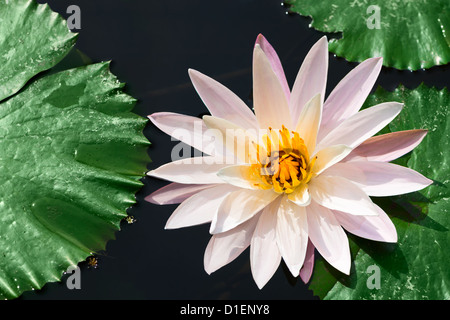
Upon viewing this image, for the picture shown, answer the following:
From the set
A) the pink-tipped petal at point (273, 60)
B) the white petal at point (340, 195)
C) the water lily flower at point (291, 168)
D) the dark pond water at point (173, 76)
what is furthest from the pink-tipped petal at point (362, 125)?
the dark pond water at point (173, 76)

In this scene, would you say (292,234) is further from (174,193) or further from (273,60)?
(273,60)

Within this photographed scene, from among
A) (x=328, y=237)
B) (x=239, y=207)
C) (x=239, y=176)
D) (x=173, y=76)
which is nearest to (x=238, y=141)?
(x=239, y=176)

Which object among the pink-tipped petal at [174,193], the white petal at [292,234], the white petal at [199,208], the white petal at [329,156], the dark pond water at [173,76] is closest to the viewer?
the white petal at [329,156]

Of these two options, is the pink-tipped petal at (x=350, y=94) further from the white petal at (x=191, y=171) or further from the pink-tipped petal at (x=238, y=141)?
the white petal at (x=191, y=171)

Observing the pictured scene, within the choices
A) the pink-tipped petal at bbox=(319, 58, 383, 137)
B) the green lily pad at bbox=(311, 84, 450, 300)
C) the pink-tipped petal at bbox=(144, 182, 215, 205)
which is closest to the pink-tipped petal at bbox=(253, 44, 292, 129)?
the pink-tipped petal at bbox=(319, 58, 383, 137)

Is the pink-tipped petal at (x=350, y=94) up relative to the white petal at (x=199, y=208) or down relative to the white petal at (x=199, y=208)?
up

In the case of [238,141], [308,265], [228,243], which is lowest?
[308,265]
